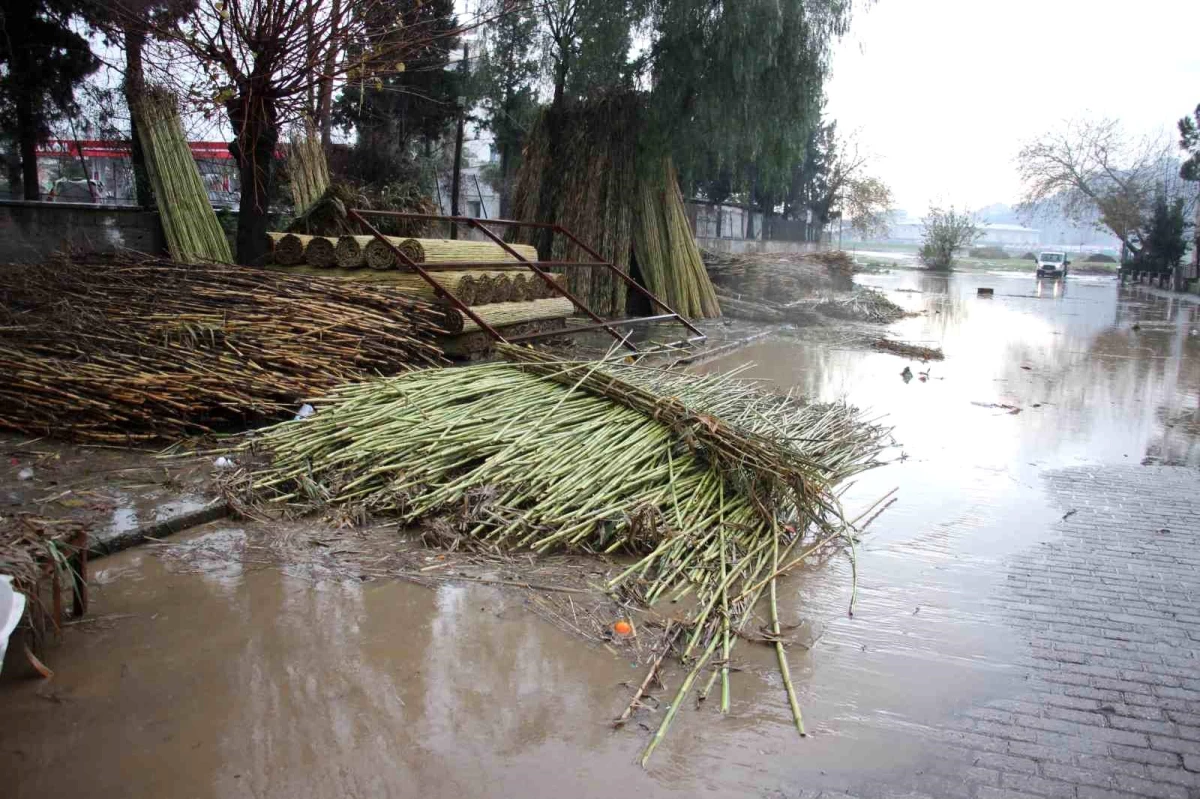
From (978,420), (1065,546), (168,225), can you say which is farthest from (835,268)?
(1065,546)

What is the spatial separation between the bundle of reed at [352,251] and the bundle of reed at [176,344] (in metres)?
0.61

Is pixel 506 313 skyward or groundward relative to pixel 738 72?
groundward

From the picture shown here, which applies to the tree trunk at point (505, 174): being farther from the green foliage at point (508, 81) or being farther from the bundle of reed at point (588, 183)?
the bundle of reed at point (588, 183)

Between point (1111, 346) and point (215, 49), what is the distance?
13.1 metres

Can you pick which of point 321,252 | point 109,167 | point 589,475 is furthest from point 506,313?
point 109,167

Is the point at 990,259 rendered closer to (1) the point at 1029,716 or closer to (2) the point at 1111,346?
(2) the point at 1111,346

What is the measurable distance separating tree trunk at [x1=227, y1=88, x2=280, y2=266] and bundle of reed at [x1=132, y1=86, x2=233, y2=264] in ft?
1.42

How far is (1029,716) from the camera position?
9.64 ft

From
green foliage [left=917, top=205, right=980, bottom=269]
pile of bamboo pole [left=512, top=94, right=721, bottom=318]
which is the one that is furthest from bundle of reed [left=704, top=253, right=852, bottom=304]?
green foliage [left=917, top=205, right=980, bottom=269]

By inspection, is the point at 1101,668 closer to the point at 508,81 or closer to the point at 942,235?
the point at 508,81

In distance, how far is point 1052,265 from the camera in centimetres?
4266

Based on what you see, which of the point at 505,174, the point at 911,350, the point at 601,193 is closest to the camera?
the point at 911,350

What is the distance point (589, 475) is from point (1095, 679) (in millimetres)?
2259

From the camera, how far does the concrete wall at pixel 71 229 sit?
8523 millimetres
